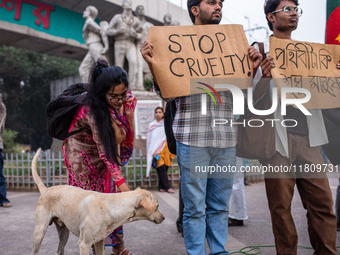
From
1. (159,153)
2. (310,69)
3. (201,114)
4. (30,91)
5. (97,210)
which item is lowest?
(159,153)

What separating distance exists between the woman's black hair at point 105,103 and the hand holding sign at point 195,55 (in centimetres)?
31

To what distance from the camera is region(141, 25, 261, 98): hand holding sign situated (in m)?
2.73

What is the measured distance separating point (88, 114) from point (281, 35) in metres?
1.72

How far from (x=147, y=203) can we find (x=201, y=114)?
2.59 feet

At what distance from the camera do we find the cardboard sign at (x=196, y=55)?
2.73m

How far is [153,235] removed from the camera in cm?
420

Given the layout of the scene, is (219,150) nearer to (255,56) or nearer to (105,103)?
(255,56)

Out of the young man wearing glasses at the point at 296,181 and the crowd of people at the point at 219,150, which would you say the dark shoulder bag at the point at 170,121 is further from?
the young man wearing glasses at the point at 296,181

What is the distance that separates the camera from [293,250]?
2.73m

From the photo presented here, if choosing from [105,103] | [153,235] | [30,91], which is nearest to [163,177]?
[153,235]

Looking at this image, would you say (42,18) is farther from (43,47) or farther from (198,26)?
(198,26)

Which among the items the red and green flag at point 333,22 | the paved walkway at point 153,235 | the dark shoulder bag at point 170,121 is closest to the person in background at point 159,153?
the paved walkway at point 153,235

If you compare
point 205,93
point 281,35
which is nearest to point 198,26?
point 205,93

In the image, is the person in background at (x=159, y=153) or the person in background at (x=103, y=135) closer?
the person in background at (x=103, y=135)
